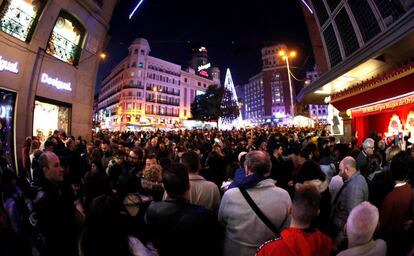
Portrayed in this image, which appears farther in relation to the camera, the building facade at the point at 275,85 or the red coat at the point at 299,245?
the building facade at the point at 275,85

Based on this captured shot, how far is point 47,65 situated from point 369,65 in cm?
1602

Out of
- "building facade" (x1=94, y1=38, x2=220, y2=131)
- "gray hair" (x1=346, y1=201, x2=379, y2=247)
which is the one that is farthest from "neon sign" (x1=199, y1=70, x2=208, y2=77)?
"gray hair" (x1=346, y1=201, x2=379, y2=247)

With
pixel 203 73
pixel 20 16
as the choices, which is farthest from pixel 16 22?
pixel 203 73

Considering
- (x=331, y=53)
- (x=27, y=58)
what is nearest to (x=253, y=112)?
(x=331, y=53)

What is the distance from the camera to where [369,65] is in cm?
1304

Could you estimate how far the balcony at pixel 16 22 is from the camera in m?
11.5

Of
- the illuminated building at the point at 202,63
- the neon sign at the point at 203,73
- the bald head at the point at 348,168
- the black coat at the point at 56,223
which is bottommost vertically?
the black coat at the point at 56,223

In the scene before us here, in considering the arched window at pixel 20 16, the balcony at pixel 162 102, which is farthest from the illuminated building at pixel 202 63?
the arched window at pixel 20 16

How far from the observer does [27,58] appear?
13.0 metres

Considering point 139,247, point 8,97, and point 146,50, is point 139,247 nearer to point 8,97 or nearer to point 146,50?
point 8,97

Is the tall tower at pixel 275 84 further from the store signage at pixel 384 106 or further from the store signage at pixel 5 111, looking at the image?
the store signage at pixel 5 111

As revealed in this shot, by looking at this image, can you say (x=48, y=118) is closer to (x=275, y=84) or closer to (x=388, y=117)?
(x=388, y=117)

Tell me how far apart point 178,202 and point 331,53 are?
28.9 m

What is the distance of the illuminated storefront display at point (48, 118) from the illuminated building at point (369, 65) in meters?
15.6
